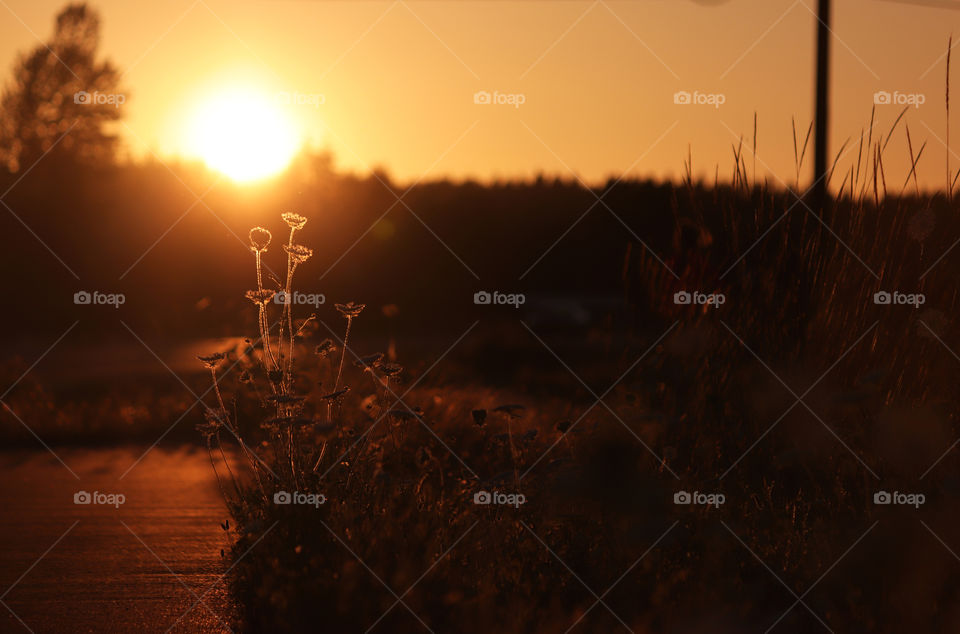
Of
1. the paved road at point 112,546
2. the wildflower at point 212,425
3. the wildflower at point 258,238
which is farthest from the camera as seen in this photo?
the wildflower at point 258,238

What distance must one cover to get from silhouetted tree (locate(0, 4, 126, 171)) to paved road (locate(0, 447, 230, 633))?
95.0 ft

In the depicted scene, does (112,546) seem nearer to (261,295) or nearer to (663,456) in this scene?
(261,295)

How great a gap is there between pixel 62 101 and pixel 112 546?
3547cm

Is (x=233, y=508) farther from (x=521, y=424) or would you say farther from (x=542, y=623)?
(x=521, y=424)

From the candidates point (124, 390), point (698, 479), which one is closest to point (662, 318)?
point (698, 479)

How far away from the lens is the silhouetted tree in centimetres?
3597

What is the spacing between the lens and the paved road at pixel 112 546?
4.84 m

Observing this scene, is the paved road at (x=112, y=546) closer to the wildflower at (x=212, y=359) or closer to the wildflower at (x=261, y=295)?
the wildflower at (x=212, y=359)

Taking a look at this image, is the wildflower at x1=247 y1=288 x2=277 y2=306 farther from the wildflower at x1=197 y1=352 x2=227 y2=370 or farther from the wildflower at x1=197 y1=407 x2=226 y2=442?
the wildflower at x1=197 y1=407 x2=226 y2=442

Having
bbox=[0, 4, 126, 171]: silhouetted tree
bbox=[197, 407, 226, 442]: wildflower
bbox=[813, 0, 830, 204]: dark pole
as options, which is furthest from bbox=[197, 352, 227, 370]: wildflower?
bbox=[0, 4, 126, 171]: silhouetted tree

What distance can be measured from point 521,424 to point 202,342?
442 inches

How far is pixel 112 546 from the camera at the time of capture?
6008 mm

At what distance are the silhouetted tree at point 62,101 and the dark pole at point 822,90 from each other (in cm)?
3082

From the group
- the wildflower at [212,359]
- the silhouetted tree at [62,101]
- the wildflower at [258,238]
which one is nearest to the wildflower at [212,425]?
the wildflower at [212,359]
